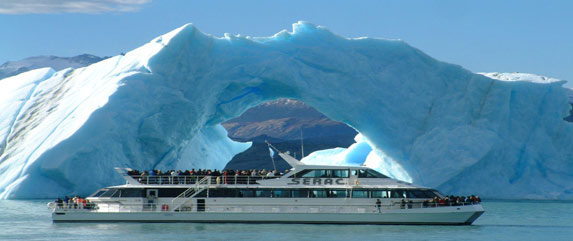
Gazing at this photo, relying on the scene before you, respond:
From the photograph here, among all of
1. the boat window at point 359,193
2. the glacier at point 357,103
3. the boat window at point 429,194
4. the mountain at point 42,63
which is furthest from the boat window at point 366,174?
the mountain at point 42,63

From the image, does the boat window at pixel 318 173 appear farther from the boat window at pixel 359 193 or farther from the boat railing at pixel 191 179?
the boat railing at pixel 191 179

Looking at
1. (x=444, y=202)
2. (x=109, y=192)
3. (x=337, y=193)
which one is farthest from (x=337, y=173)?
(x=109, y=192)

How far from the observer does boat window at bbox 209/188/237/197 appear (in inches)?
1474

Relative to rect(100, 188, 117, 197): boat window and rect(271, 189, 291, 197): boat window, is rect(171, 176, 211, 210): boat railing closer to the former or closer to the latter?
rect(100, 188, 117, 197): boat window

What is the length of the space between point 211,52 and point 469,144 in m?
17.2

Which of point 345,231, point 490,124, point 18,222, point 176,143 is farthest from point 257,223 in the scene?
point 490,124

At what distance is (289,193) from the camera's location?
3684 cm

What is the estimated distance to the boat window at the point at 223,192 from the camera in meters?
37.4

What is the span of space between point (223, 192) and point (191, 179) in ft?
5.70

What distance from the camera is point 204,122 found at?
56219 millimetres

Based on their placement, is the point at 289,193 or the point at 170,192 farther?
the point at 170,192

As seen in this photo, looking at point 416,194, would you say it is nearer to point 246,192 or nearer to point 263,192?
point 263,192

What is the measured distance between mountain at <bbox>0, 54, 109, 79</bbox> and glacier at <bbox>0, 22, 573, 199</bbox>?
72.9m

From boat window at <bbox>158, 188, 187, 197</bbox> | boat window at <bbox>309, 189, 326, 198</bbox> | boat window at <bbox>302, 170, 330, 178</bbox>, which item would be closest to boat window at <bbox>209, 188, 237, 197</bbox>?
boat window at <bbox>158, 188, 187, 197</bbox>
